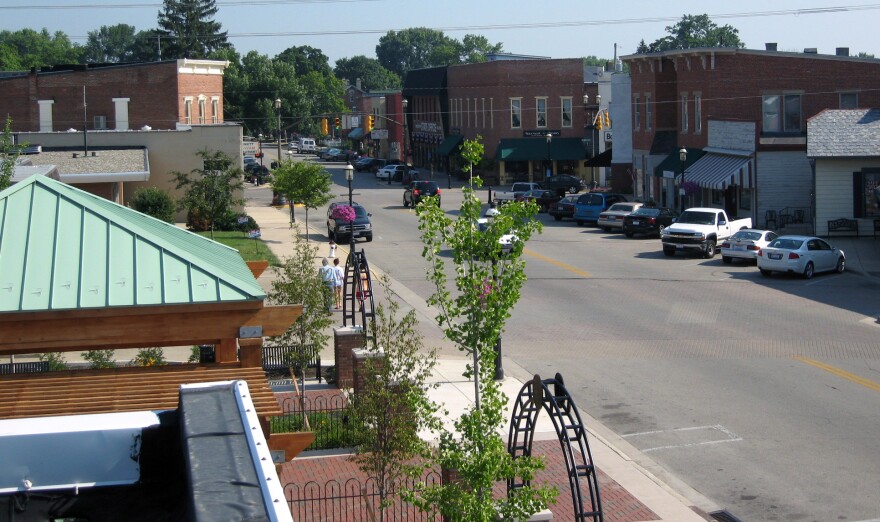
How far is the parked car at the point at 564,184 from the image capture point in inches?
2549

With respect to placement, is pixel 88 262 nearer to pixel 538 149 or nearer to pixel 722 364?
pixel 722 364

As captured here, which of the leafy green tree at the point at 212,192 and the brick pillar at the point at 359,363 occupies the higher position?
the leafy green tree at the point at 212,192

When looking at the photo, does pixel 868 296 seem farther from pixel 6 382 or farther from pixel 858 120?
pixel 6 382

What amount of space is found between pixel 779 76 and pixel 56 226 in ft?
144

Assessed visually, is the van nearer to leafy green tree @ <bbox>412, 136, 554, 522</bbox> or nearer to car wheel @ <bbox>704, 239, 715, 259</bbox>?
car wheel @ <bbox>704, 239, 715, 259</bbox>

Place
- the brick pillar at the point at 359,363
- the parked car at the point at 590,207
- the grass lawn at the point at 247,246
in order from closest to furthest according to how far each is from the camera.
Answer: the brick pillar at the point at 359,363 < the grass lawn at the point at 247,246 < the parked car at the point at 590,207

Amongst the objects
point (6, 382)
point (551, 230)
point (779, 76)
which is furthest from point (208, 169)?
point (6, 382)

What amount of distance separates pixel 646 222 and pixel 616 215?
2.46 metres

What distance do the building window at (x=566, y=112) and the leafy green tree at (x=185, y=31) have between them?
67.0m

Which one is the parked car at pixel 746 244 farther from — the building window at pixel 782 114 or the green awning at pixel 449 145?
the green awning at pixel 449 145

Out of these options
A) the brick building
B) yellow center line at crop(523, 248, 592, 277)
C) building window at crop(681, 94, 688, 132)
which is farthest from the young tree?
building window at crop(681, 94, 688, 132)

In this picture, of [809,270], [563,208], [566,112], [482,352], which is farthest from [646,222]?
[482,352]

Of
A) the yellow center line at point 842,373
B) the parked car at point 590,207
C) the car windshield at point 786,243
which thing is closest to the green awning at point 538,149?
the parked car at point 590,207

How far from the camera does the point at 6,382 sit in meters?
9.88
